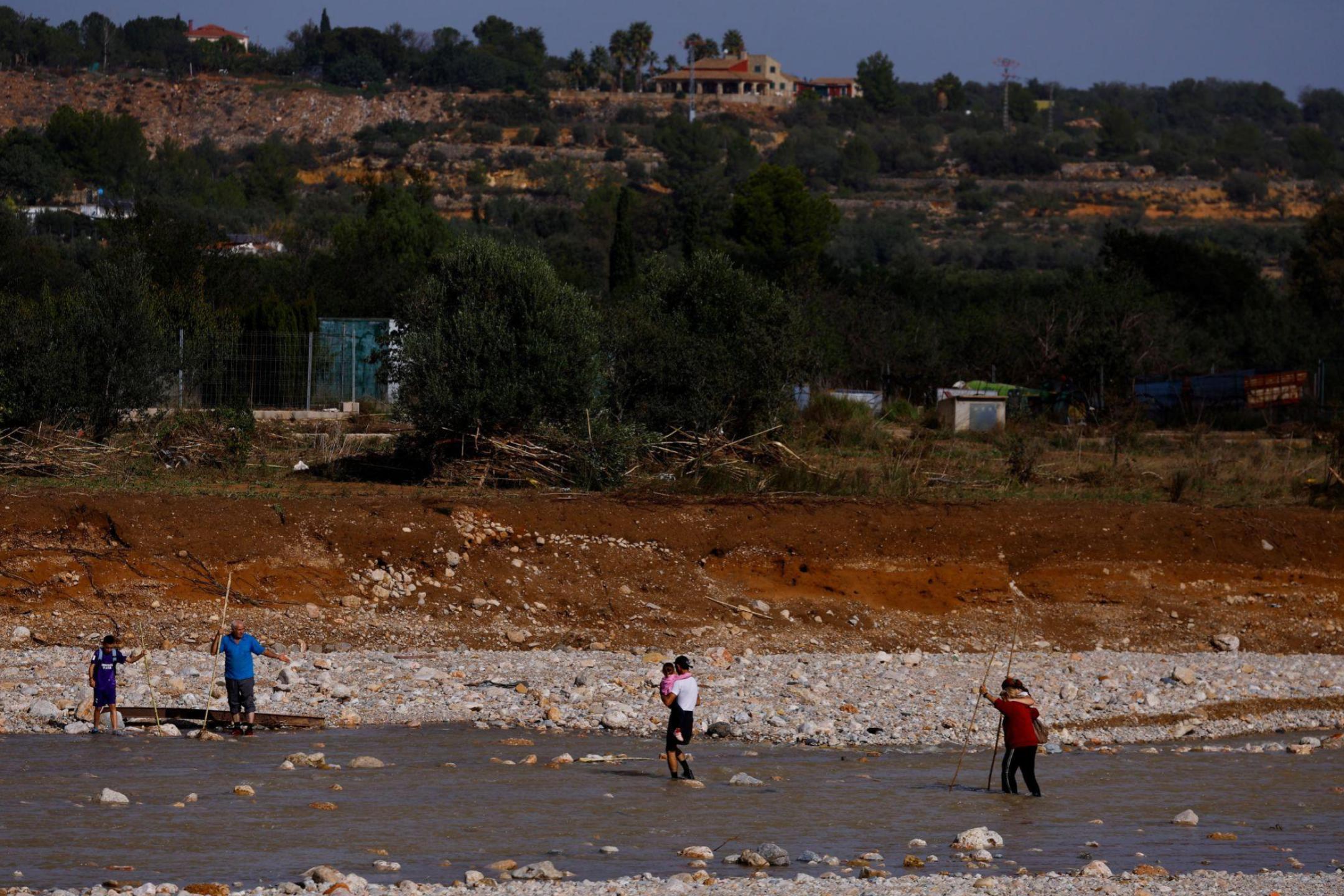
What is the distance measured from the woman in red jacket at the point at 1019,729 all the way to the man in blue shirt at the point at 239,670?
6.71 meters

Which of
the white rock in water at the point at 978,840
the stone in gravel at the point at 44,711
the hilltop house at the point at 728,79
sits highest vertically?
the hilltop house at the point at 728,79

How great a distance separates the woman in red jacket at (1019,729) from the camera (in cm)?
1302

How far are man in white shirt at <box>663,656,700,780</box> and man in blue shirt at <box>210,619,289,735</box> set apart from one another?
160 inches

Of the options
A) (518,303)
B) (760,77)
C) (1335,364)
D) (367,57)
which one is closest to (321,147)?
(367,57)

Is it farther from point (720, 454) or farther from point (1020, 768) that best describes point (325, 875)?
point (720, 454)

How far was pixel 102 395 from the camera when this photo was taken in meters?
25.3

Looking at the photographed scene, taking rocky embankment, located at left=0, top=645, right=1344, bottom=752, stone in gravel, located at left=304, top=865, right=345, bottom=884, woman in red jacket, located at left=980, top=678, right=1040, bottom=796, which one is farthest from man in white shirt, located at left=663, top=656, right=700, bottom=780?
stone in gravel, located at left=304, top=865, right=345, bottom=884

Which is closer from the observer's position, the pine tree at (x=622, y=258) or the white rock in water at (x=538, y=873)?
the white rock in water at (x=538, y=873)

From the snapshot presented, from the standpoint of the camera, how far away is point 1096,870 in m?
10.8

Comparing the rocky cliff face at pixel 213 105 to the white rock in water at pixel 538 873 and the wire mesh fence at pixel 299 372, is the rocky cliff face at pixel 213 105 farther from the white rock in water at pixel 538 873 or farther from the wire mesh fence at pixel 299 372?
the white rock in water at pixel 538 873

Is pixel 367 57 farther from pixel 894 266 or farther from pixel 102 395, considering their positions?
pixel 102 395

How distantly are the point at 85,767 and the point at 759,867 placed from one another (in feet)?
19.2

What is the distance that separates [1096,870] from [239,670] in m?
7.96

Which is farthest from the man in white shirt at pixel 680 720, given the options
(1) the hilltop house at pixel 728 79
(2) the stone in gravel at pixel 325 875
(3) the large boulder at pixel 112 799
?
(1) the hilltop house at pixel 728 79
